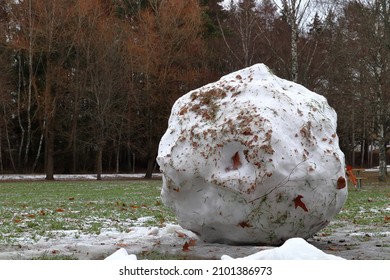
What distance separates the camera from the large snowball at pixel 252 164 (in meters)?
6.95

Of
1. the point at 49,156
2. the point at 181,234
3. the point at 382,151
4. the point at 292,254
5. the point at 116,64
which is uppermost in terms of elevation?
the point at 116,64

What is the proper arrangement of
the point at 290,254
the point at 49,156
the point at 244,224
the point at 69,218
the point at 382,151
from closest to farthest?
the point at 290,254, the point at 244,224, the point at 69,218, the point at 382,151, the point at 49,156

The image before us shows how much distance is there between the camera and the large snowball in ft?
22.8

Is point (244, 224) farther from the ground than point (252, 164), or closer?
closer

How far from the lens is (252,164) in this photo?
273 inches

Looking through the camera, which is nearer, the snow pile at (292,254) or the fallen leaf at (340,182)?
the snow pile at (292,254)

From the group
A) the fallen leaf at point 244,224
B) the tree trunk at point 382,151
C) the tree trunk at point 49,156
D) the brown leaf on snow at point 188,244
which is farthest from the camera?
the tree trunk at point 49,156

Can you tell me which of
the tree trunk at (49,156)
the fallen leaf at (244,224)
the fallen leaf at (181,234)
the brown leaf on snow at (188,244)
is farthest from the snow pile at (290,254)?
the tree trunk at (49,156)

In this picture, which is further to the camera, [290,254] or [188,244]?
[188,244]

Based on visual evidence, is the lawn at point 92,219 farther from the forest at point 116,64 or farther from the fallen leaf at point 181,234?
the forest at point 116,64

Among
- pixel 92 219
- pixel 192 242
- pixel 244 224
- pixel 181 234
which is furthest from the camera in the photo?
pixel 92 219

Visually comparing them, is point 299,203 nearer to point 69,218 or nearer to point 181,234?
point 181,234

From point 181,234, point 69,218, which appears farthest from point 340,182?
point 69,218

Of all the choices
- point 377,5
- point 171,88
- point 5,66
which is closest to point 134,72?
point 171,88
